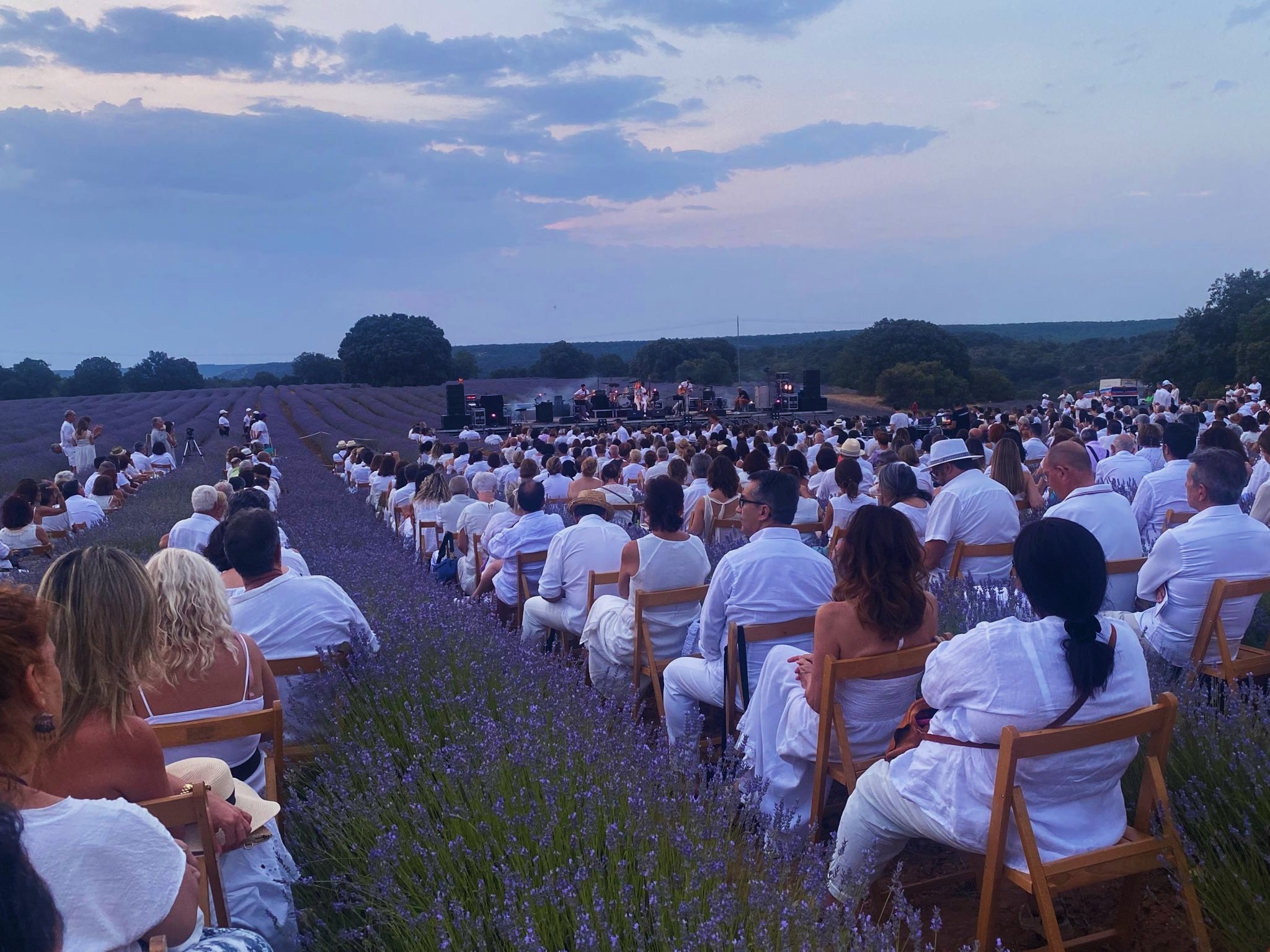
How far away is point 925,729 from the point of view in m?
2.62

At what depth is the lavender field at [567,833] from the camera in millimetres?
1884

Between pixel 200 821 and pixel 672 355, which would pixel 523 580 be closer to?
pixel 200 821

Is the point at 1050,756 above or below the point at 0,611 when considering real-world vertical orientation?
below

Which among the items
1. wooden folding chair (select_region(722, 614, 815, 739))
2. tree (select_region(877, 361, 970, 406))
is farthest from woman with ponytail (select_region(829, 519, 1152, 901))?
tree (select_region(877, 361, 970, 406))

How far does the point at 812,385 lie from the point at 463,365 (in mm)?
47374

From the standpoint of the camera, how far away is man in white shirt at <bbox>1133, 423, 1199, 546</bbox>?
5.83 m

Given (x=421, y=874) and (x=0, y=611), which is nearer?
(x=0, y=611)

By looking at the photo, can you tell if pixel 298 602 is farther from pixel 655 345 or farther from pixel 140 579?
pixel 655 345

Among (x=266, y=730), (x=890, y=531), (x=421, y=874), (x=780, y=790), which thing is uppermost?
(x=890, y=531)

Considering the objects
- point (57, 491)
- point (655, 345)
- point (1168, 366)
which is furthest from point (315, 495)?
point (655, 345)

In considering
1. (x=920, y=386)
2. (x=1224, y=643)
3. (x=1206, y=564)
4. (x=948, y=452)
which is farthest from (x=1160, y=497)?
(x=920, y=386)

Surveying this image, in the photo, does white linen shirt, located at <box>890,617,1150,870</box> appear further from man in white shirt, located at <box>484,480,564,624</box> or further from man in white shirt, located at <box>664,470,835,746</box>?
man in white shirt, located at <box>484,480,564,624</box>

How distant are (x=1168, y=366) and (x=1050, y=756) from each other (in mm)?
51376

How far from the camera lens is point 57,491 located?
10836mm
